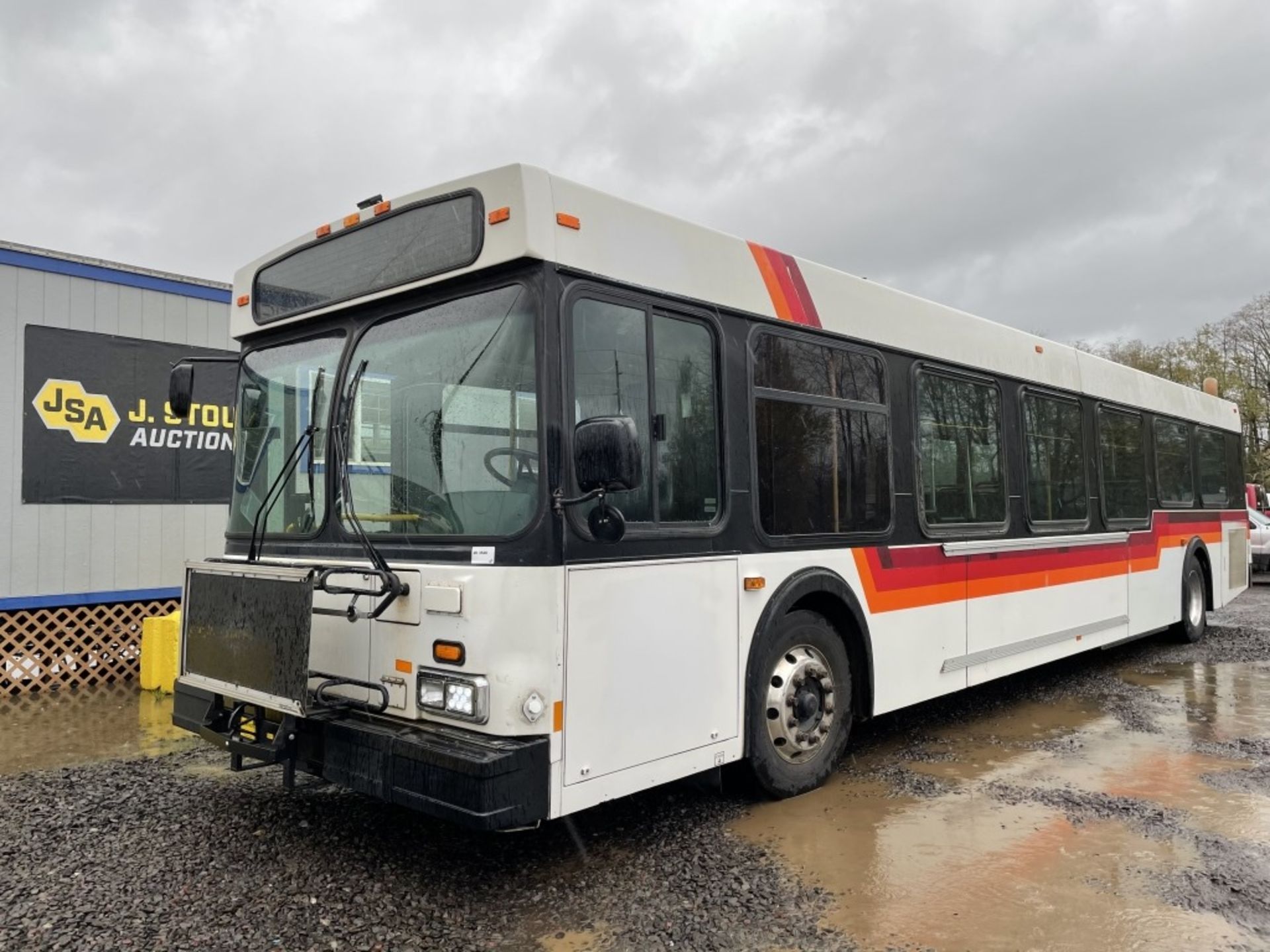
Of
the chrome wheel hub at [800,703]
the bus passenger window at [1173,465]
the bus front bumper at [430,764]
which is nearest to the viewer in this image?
the bus front bumper at [430,764]

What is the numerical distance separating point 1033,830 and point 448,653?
9.69ft

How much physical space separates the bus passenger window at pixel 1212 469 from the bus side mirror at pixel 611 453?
9.15m

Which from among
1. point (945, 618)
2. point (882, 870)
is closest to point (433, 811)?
point (882, 870)

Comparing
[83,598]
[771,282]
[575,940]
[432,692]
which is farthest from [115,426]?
[575,940]

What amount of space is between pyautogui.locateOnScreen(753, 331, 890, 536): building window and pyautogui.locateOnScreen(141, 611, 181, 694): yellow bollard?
5.44 m

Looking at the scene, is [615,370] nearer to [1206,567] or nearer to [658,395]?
[658,395]

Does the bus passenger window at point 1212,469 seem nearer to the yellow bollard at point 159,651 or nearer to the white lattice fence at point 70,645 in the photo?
the yellow bollard at point 159,651

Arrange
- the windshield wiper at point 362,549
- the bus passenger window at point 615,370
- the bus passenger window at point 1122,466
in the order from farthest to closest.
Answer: the bus passenger window at point 1122,466
the bus passenger window at point 615,370
the windshield wiper at point 362,549

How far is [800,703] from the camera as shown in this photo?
183 inches

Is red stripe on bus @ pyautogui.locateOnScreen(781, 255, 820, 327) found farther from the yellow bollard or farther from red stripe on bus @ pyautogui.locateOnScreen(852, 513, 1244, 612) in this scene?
the yellow bollard

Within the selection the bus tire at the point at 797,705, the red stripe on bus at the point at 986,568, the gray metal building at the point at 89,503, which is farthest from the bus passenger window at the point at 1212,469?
the gray metal building at the point at 89,503

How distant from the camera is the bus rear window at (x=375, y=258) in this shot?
3654 millimetres

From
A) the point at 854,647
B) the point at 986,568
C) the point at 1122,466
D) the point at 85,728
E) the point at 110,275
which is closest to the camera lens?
the point at 854,647

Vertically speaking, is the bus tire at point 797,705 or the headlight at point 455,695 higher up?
the headlight at point 455,695
